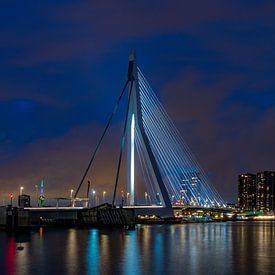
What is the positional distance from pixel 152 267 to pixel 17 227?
32.9 metres

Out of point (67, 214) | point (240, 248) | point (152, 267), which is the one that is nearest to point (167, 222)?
point (67, 214)

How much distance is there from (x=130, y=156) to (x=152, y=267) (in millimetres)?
33033

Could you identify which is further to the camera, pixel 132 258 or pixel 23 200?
pixel 23 200

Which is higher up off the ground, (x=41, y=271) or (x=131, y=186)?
(x=131, y=186)

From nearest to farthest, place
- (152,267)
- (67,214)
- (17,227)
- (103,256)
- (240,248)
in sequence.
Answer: (152,267), (103,256), (240,248), (17,227), (67,214)

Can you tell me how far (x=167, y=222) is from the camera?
104 metres

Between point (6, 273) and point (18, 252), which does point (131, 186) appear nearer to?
point (18, 252)

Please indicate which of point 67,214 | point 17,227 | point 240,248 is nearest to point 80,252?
point 240,248

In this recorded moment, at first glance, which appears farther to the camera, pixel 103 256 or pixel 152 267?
pixel 103 256

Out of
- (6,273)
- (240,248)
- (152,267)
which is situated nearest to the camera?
(6,273)

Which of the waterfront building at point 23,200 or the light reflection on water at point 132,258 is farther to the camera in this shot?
the waterfront building at point 23,200

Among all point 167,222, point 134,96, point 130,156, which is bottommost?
point 167,222

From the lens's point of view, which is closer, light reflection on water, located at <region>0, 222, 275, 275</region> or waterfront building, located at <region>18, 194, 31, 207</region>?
light reflection on water, located at <region>0, 222, 275, 275</region>

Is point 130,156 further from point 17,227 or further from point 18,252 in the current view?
point 18,252
